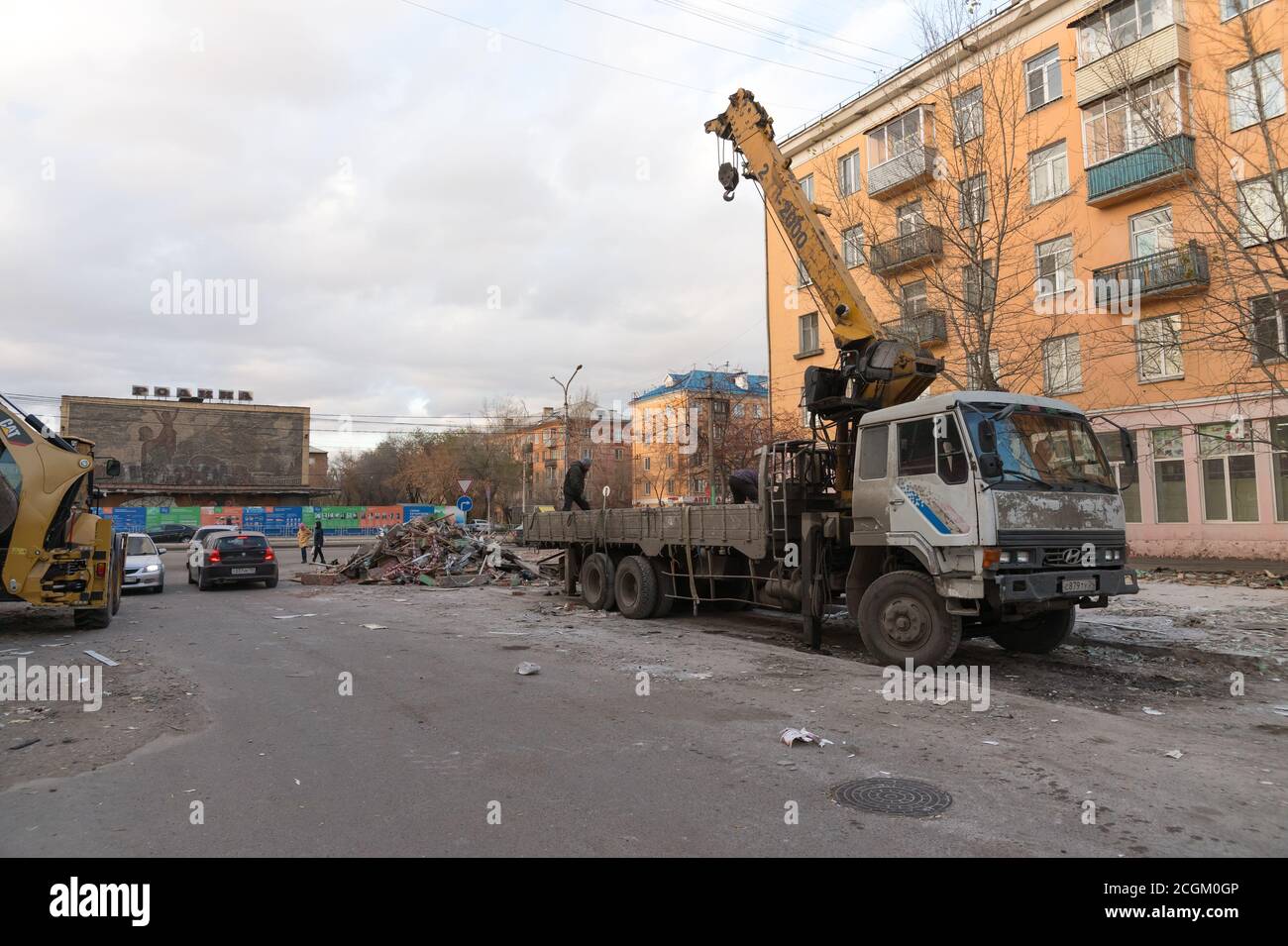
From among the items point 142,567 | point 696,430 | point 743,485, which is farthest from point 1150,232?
point 696,430

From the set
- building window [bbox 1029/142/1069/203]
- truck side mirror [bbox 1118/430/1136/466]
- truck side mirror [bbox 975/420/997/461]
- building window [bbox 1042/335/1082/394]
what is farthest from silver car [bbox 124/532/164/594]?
building window [bbox 1029/142/1069/203]

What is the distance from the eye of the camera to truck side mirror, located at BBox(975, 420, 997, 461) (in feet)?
24.0

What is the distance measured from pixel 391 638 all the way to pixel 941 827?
26.9 ft

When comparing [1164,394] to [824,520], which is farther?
[1164,394]

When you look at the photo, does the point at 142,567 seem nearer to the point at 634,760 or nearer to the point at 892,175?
the point at 634,760

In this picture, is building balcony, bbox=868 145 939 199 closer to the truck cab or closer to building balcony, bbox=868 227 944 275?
building balcony, bbox=868 227 944 275

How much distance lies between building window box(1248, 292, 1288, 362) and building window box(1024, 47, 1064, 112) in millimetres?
13500

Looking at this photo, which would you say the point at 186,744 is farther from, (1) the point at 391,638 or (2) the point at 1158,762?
(2) the point at 1158,762

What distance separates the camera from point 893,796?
4.37 metres

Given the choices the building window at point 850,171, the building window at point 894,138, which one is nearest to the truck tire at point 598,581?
the building window at point 894,138

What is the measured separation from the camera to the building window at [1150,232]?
19391 mm
